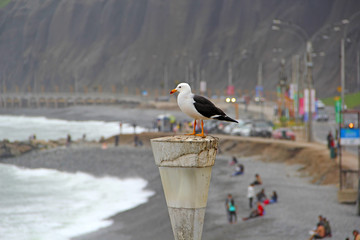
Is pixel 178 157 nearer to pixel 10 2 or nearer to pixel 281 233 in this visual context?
pixel 281 233

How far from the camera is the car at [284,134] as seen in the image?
52.9 metres

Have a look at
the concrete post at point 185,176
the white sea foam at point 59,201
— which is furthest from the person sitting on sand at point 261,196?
the concrete post at point 185,176

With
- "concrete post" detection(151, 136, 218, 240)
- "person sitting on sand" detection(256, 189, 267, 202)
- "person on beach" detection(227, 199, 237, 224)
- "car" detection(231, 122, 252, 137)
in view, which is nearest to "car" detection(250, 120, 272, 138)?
"car" detection(231, 122, 252, 137)

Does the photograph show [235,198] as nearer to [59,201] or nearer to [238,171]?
[238,171]

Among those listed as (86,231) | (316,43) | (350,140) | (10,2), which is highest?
(10,2)

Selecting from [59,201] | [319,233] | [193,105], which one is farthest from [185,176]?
[59,201]

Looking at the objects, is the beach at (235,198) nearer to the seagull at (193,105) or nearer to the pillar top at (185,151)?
the seagull at (193,105)

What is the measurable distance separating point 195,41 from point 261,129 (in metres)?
102

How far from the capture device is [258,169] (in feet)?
144

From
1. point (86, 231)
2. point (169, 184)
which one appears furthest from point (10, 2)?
point (169, 184)

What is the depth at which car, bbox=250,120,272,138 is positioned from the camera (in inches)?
2342

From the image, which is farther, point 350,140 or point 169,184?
point 350,140

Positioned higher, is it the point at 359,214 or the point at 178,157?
the point at 178,157

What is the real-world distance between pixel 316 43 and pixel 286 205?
96.5 metres
